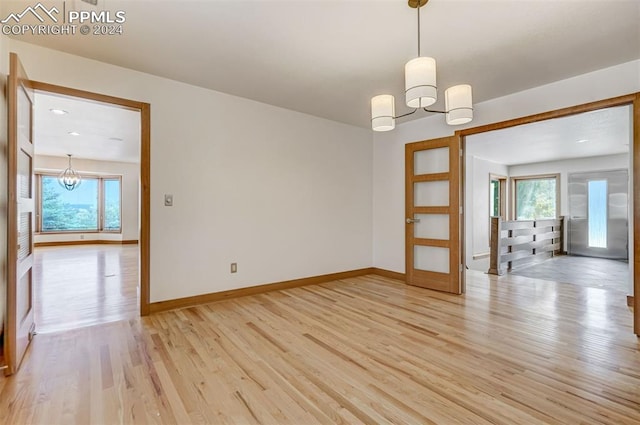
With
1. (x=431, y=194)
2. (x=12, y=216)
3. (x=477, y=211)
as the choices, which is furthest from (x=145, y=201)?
(x=477, y=211)

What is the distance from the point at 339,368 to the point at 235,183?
2511 millimetres

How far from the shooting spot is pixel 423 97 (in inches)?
82.0

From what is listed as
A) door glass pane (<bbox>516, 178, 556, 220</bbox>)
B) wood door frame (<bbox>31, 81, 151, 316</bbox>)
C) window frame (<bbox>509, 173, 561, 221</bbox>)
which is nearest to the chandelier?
wood door frame (<bbox>31, 81, 151, 316</bbox>)

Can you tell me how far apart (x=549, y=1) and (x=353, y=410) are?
2.88 metres

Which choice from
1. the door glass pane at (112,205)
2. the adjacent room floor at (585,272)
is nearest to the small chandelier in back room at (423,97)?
the adjacent room floor at (585,272)

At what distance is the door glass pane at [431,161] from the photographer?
4199mm

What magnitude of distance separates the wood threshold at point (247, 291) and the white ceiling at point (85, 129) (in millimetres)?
2168

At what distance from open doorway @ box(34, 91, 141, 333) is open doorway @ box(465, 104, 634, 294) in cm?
605

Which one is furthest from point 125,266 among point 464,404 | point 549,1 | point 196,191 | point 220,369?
point 549,1

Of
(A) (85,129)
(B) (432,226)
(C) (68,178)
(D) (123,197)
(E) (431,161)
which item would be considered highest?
(A) (85,129)

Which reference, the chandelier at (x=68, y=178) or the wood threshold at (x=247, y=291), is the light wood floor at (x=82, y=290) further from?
the chandelier at (x=68, y=178)

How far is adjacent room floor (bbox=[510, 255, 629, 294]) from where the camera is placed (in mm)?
4723

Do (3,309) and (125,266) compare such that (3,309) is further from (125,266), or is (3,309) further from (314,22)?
(125,266)

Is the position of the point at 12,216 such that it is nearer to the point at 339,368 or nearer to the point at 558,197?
the point at 339,368
